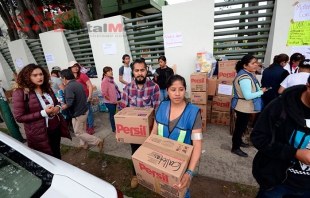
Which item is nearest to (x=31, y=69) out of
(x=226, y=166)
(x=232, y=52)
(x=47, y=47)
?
(x=226, y=166)

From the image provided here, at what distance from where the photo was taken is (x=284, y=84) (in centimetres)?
275

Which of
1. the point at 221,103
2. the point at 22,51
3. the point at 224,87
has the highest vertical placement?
the point at 22,51

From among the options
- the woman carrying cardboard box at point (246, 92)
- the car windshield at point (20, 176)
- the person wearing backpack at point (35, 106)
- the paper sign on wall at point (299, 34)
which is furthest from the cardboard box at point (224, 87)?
the car windshield at point (20, 176)

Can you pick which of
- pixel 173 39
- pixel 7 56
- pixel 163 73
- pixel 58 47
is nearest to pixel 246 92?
pixel 163 73

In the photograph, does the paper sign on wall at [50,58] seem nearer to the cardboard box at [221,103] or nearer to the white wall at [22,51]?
the white wall at [22,51]

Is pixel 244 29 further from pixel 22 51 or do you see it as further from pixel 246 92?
pixel 22 51

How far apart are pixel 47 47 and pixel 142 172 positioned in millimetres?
8132

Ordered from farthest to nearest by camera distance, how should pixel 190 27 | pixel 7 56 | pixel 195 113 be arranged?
pixel 7 56 < pixel 190 27 < pixel 195 113

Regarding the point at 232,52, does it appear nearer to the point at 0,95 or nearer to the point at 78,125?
the point at 78,125

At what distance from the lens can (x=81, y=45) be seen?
6.61 metres

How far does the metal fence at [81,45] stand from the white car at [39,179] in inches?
236

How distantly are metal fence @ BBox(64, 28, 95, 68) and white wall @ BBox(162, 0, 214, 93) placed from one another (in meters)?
3.68

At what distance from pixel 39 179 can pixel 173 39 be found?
4664mm

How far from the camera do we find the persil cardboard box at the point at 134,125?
5.96ft
